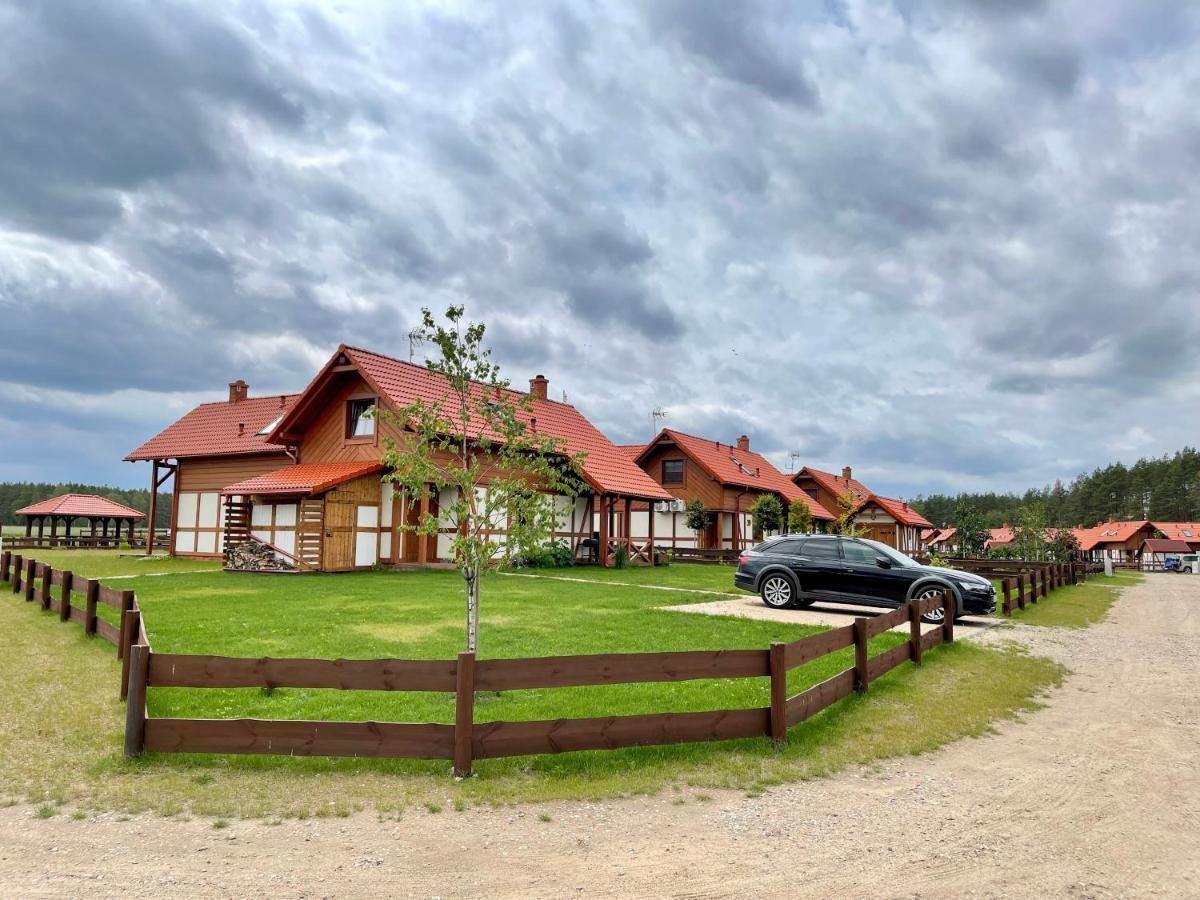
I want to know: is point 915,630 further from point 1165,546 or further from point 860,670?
point 1165,546

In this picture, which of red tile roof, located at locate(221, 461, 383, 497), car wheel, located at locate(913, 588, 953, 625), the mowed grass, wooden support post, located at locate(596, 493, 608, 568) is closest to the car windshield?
car wheel, located at locate(913, 588, 953, 625)

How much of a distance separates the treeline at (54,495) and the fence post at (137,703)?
95946mm

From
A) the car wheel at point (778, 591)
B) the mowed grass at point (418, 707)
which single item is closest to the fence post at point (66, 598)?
the mowed grass at point (418, 707)

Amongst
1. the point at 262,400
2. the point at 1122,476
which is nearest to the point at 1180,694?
the point at 262,400

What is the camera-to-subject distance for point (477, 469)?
29.0 ft

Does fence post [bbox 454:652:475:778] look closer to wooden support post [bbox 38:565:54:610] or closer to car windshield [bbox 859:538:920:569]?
car windshield [bbox 859:538:920:569]

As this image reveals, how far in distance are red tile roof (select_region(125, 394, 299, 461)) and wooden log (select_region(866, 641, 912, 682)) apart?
24992mm

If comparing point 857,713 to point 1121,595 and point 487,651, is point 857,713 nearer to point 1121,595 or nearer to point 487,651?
point 487,651

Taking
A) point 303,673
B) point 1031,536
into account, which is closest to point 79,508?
point 303,673

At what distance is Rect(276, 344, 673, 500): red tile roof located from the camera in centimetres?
2458

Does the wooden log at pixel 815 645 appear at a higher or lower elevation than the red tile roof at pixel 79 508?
lower

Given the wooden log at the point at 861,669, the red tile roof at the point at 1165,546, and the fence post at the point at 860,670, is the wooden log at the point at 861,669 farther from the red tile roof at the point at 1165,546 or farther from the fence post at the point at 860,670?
the red tile roof at the point at 1165,546

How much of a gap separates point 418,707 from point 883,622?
211 inches

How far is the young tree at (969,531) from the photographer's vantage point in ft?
131
